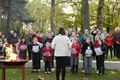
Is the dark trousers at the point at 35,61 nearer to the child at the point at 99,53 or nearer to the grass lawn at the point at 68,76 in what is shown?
the grass lawn at the point at 68,76

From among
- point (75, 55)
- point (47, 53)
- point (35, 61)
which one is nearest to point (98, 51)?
point (75, 55)

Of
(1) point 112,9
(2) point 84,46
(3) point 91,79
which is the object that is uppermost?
(1) point 112,9

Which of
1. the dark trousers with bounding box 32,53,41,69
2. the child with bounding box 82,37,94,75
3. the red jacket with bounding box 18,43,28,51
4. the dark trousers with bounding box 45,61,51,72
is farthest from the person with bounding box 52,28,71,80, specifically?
the red jacket with bounding box 18,43,28,51

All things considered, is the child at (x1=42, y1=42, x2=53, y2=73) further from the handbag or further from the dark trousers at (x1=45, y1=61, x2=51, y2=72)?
the handbag

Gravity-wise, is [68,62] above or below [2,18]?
below

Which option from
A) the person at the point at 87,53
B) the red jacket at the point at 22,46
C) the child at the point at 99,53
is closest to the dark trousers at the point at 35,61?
the red jacket at the point at 22,46

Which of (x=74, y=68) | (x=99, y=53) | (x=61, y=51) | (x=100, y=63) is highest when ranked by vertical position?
(x=61, y=51)

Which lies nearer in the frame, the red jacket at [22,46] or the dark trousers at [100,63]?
the dark trousers at [100,63]

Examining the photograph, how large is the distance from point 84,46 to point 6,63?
4971 mm

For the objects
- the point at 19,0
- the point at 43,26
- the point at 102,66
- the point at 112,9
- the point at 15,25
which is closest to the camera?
the point at 102,66

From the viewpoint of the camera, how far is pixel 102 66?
17312 mm

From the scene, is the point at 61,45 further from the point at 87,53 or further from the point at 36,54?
the point at 36,54

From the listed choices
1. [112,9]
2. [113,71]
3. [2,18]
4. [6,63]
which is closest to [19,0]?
[2,18]

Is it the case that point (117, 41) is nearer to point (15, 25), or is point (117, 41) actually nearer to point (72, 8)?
point (15, 25)
